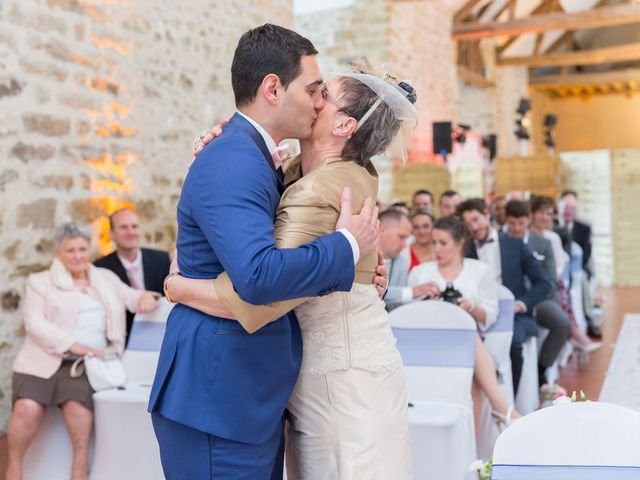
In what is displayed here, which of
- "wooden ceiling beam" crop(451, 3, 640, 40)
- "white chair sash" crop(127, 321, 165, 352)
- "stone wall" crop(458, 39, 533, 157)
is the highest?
"wooden ceiling beam" crop(451, 3, 640, 40)

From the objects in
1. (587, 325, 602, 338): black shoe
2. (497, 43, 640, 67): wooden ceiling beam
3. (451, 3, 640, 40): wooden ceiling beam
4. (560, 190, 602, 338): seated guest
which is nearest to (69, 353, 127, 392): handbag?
(587, 325, 602, 338): black shoe

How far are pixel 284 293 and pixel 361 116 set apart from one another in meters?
0.50

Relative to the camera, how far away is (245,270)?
162 centimetres

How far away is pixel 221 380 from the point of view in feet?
5.74

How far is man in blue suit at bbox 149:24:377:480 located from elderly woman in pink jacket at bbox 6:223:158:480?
213cm

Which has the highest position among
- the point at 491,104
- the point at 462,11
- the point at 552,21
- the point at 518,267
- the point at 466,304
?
the point at 462,11

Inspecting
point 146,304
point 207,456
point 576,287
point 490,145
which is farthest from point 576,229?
point 207,456

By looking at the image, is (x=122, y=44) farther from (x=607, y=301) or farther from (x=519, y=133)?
(x=519, y=133)

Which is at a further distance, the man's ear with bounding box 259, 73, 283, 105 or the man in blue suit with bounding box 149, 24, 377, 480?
the man's ear with bounding box 259, 73, 283, 105

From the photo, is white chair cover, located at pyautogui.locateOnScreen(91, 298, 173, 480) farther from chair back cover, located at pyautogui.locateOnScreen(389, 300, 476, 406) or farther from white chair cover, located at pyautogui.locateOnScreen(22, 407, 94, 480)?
chair back cover, located at pyautogui.locateOnScreen(389, 300, 476, 406)

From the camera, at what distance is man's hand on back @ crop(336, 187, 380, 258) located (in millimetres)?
1754

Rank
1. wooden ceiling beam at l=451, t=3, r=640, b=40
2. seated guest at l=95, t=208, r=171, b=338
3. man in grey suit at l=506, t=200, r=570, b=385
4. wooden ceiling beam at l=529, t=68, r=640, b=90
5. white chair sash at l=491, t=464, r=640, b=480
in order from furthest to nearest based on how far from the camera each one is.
A: wooden ceiling beam at l=529, t=68, r=640, b=90 → wooden ceiling beam at l=451, t=3, r=640, b=40 → man in grey suit at l=506, t=200, r=570, b=385 → seated guest at l=95, t=208, r=171, b=338 → white chair sash at l=491, t=464, r=640, b=480

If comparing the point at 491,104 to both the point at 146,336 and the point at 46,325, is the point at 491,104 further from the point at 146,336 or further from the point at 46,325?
the point at 46,325

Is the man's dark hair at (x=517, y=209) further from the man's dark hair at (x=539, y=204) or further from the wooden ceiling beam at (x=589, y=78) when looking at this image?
the wooden ceiling beam at (x=589, y=78)
